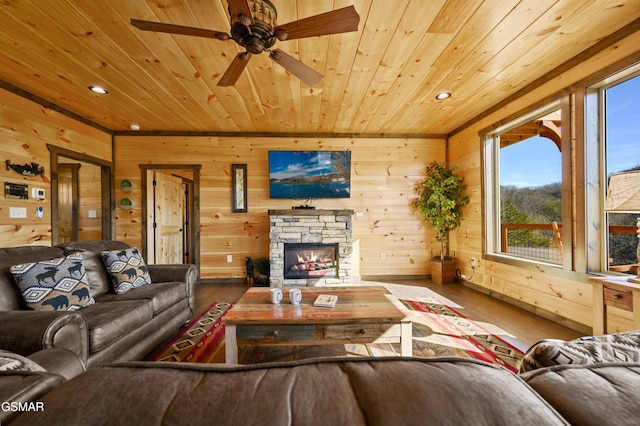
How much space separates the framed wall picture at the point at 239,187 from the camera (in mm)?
4285

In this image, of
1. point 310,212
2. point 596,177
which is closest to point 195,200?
point 310,212

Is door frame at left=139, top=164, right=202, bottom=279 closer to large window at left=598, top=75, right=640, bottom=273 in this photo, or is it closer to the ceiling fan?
the ceiling fan

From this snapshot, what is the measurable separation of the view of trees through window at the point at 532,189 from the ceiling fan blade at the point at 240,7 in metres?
3.26

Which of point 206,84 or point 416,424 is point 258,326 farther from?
point 206,84

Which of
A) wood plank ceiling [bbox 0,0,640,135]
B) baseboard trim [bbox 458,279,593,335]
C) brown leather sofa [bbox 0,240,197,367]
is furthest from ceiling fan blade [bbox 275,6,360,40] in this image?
baseboard trim [bbox 458,279,593,335]

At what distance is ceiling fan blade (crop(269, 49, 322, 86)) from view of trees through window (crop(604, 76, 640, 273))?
267 centimetres

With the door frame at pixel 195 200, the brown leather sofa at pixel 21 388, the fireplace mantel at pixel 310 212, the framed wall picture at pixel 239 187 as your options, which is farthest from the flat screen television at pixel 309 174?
the brown leather sofa at pixel 21 388

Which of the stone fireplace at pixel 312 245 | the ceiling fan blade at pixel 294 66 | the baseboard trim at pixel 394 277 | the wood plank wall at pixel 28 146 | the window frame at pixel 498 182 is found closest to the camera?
the ceiling fan blade at pixel 294 66

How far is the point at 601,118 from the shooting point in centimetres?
226

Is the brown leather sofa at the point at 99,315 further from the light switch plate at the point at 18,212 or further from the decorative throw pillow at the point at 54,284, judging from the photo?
the light switch plate at the point at 18,212

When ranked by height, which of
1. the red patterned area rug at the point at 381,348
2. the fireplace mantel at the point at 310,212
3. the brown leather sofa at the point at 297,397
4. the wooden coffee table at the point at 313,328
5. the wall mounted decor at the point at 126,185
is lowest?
the red patterned area rug at the point at 381,348

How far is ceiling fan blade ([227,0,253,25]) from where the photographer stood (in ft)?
4.33

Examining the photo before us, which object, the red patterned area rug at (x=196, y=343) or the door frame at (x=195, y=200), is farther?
the door frame at (x=195, y=200)

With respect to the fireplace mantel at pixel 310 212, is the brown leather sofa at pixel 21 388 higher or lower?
lower
